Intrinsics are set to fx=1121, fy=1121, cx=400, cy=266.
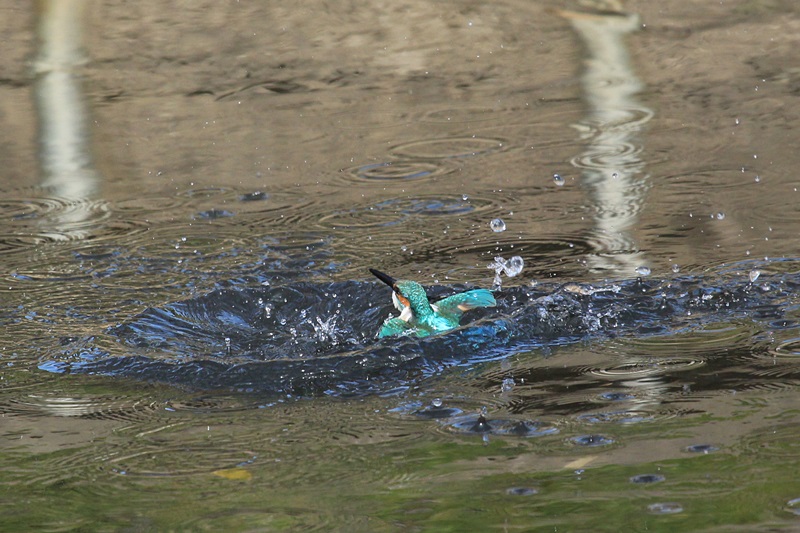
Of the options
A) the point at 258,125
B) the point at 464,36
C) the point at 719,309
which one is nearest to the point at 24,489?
the point at 719,309

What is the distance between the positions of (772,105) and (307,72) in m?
3.25

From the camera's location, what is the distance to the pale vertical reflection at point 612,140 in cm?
535

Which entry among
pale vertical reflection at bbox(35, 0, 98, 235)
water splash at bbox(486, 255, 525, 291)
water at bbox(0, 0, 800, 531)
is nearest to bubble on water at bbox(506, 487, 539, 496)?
water at bbox(0, 0, 800, 531)

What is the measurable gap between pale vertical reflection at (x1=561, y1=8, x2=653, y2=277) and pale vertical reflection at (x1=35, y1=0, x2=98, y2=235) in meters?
2.74

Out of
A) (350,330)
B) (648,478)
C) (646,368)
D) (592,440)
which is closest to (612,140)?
(350,330)

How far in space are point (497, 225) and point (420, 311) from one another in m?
1.37

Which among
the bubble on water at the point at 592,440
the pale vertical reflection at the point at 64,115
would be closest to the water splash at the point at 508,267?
the bubble on water at the point at 592,440

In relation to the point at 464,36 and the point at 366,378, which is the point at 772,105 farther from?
the point at 366,378

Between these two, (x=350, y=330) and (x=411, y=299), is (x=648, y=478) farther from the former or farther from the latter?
(x=350, y=330)

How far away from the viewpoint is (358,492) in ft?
9.70

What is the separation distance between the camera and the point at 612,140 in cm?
683

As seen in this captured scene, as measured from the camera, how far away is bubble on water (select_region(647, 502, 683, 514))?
2.71 meters

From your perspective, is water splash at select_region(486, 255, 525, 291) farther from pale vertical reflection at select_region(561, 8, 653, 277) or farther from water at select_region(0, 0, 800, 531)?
pale vertical reflection at select_region(561, 8, 653, 277)

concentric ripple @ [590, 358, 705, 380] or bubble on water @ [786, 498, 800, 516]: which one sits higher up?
bubble on water @ [786, 498, 800, 516]
